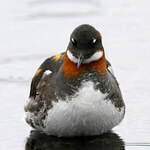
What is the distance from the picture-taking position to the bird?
34.7ft

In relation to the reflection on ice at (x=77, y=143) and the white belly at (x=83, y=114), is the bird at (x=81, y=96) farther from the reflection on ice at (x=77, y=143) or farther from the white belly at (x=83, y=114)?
the reflection on ice at (x=77, y=143)

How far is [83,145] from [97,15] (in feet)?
24.4

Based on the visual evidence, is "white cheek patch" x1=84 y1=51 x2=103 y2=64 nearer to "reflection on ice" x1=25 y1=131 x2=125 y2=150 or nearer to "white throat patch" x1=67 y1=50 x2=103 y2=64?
→ "white throat patch" x1=67 y1=50 x2=103 y2=64

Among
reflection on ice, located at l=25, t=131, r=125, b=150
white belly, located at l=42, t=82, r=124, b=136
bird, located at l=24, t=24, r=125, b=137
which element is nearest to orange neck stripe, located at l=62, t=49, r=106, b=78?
bird, located at l=24, t=24, r=125, b=137

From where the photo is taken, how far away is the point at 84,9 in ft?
60.9

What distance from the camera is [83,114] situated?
1058 cm

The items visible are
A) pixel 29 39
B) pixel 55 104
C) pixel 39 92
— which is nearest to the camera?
pixel 55 104

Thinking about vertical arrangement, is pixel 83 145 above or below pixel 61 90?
below

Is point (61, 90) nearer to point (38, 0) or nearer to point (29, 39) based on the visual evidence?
point (29, 39)

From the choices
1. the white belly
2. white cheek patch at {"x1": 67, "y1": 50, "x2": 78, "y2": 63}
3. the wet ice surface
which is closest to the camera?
the white belly

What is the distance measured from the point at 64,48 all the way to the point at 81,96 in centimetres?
524


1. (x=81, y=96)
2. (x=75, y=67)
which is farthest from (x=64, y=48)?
(x=81, y=96)

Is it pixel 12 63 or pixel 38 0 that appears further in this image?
pixel 38 0

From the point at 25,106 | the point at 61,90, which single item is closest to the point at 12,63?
the point at 25,106
